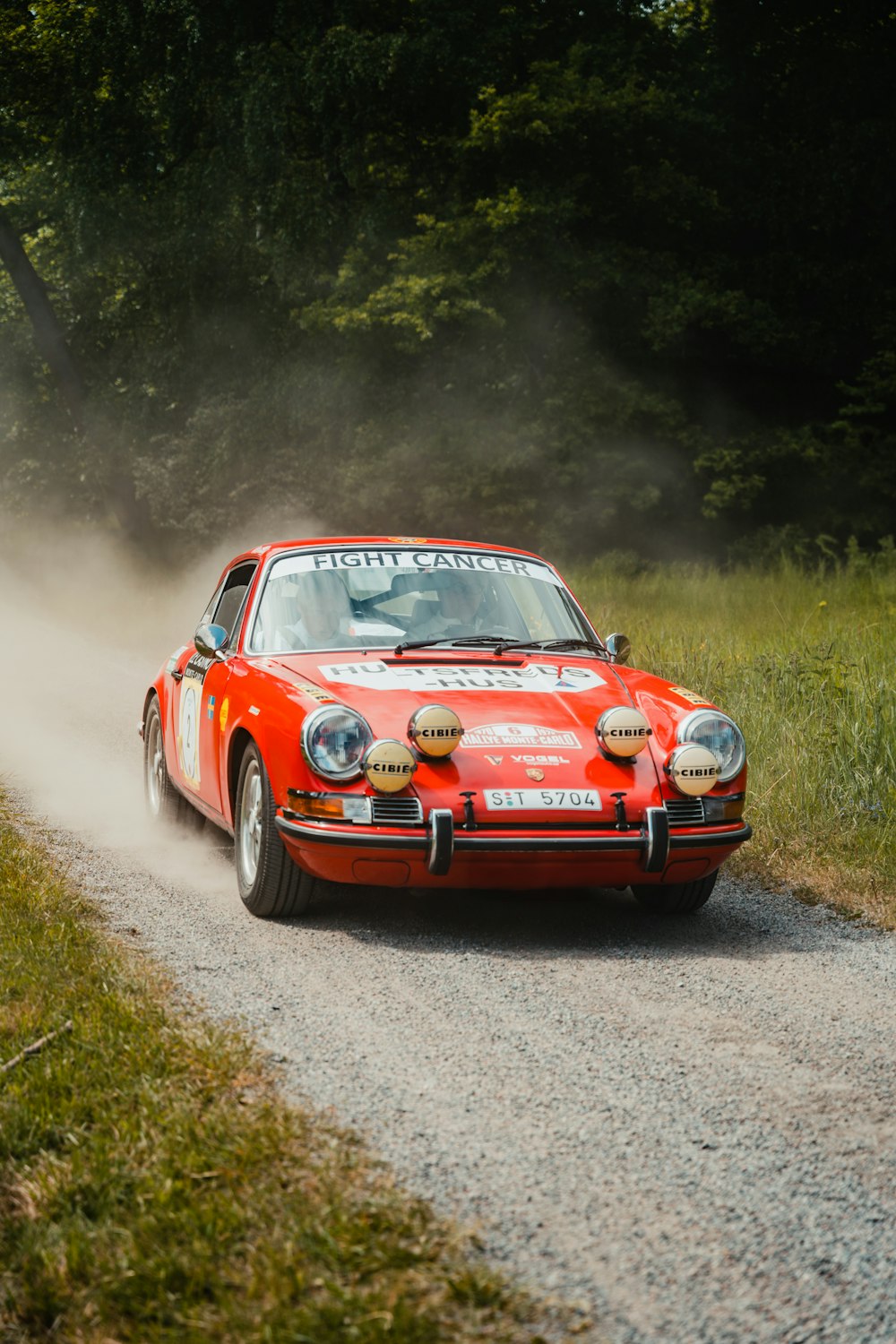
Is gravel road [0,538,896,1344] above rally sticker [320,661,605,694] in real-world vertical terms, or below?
below

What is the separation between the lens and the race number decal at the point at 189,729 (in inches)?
278

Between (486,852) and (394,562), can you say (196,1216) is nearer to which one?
(486,852)

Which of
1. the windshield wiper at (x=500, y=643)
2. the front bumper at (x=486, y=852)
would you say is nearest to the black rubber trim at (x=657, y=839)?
the front bumper at (x=486, y=852)

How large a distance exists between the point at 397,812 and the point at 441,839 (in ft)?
0.68

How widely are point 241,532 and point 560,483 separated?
21.5 ft

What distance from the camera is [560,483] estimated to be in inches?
955

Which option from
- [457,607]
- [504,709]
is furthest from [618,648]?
[504,709]

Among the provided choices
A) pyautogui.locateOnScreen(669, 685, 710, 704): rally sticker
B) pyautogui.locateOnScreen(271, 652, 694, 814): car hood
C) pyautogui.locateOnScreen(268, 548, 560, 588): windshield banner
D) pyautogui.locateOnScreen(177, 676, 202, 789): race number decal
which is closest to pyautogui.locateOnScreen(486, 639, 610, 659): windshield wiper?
pyautogui.locateOnScreen(271, 652, 694, 814): car hood

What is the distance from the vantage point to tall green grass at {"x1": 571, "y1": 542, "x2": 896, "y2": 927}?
695cm

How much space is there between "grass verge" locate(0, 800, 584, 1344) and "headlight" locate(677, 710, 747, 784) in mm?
2472

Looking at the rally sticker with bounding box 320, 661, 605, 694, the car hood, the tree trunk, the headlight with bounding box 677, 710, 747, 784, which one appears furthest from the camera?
the tree trunk

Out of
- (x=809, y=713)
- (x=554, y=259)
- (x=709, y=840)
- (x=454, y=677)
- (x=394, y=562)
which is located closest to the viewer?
(x=709, y=840)

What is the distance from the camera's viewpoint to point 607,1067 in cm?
410

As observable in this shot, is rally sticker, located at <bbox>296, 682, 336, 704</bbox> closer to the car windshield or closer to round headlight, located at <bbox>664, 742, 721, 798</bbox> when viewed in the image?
the car windshield
